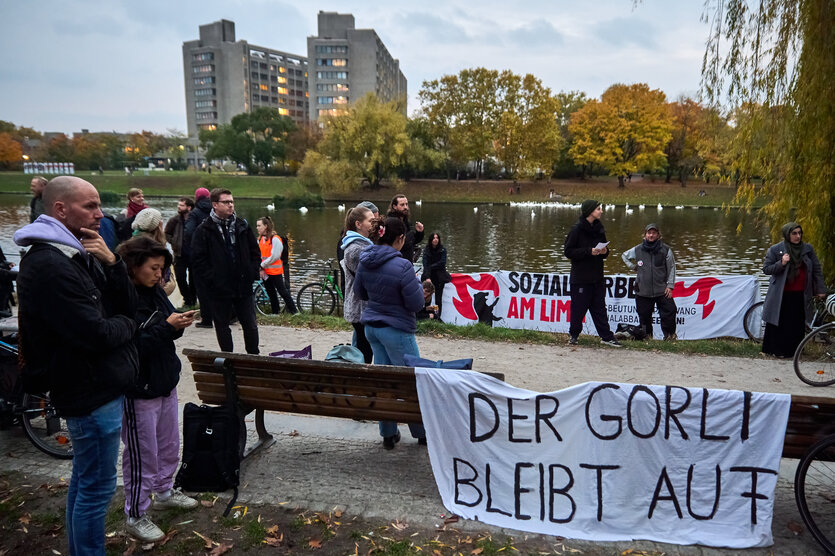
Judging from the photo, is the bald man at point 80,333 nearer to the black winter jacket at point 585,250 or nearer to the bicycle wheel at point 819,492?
the bicycle wheel at point 819,492

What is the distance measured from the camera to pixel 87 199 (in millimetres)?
3010

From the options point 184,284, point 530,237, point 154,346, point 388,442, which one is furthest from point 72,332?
point 530,237

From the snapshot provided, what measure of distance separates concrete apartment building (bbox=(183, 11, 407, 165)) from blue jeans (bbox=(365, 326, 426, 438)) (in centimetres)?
12096

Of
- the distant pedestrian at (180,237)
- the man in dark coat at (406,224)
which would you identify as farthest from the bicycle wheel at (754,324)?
the distant pedestrian at (180,237)

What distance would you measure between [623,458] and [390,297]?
206 centimetres

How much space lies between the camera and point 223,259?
20.3ft

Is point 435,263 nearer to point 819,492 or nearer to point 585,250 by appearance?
point 585,250

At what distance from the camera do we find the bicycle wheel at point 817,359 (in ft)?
22.3

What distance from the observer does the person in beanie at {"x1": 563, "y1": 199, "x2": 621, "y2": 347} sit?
8.10 meters

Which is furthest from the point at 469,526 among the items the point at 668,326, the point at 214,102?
the point at 214,102

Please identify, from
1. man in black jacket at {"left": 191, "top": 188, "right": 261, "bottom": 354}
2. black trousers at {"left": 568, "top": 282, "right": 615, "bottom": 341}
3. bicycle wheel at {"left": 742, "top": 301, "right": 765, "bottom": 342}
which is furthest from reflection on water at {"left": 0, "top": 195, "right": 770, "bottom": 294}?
man in black jacket at {"left": 191, "top": 188, "right": 261, "bottom": 354}

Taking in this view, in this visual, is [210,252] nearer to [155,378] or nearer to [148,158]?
[155,378]

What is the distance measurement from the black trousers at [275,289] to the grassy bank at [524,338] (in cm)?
120

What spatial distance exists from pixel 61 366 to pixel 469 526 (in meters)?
2.61
